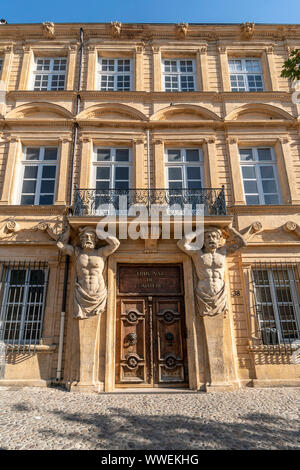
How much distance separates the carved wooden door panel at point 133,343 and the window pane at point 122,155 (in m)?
4.25

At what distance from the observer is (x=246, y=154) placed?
32.6 feet

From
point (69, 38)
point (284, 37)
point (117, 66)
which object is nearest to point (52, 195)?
point (117, 66)

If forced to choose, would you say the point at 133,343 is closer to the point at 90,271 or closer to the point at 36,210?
the point at 90,271

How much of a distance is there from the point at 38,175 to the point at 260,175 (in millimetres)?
6564

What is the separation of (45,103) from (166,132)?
385cm

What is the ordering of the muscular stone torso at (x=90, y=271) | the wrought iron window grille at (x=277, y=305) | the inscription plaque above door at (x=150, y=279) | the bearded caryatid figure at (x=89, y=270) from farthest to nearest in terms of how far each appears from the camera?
the inscription plaque above door at (x=150, y=279), the wrought iron window grille at (x=277, y=305), the muscular stone torso at (x=90, y=271), the bearded caryatid figure at (x=89, y=270)

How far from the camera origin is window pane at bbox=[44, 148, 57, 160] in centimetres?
973

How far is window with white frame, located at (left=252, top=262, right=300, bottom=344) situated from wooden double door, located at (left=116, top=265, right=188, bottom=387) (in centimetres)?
202

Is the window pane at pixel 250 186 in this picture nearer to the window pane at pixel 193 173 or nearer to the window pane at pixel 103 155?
the window pane at pixel 193 173

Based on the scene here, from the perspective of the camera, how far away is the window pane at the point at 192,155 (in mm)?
9836

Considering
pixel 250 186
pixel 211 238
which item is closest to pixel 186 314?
pixel 211 238

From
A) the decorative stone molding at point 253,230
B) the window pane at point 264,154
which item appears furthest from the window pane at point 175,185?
the window pane at point 264,154

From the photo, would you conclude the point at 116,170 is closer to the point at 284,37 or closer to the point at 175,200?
the point at 175,200

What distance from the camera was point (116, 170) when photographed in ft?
31.5
